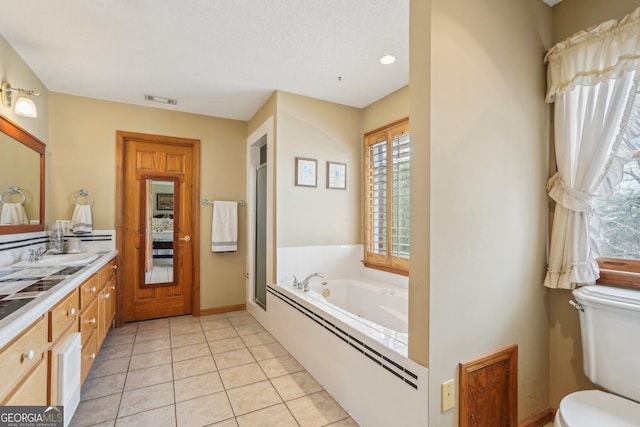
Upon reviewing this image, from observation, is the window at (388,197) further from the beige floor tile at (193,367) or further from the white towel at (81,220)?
the white towel at (81,220)

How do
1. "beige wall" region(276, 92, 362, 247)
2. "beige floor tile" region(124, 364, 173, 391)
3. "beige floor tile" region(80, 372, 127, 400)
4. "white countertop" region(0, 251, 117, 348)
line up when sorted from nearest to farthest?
1. "white countertop" region(0, 251, 117, 348)
2. "beige floor tile" region(80, 372, 127, 400)
3. "beige floor tile" region(124, 364, 173, 391)
4. "beige wall" region(276, 92, 362, 247)

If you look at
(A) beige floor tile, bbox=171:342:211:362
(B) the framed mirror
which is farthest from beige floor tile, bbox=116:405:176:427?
(B) the framed mirror

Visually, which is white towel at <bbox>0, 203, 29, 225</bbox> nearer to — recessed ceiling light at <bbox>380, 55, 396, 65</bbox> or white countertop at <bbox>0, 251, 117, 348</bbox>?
white countertop at <bbox>0, 251, 117, 348</bbox>

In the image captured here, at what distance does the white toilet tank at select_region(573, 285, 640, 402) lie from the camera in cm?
134

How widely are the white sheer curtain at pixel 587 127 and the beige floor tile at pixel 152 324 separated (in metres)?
3.58

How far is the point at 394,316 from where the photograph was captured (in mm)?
2592

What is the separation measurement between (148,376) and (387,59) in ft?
10.1

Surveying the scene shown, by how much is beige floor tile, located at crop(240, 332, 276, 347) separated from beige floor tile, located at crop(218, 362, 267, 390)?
0.42 meters

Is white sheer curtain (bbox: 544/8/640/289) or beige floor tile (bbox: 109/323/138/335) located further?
beige floor tile (bbox: 109/323/138/335)

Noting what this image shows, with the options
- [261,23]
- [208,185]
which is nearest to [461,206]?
[261,23]

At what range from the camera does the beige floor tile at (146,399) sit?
190 centimetres

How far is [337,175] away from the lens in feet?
10.6

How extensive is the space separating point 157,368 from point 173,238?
1.61 metres

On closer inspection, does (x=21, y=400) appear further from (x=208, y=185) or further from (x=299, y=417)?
(x=208, y=185)
